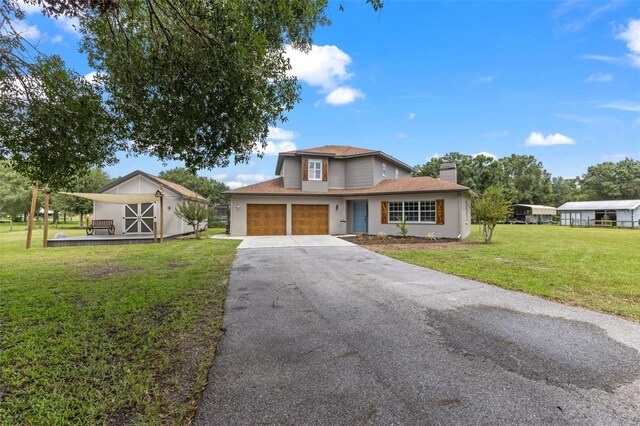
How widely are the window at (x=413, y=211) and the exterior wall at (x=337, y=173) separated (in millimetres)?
4195

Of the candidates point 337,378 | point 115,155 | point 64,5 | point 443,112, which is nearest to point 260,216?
point 115,155

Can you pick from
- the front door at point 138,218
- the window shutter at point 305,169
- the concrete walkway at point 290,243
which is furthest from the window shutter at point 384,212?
the front door at point 138,218

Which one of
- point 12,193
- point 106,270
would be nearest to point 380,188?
point 106,270

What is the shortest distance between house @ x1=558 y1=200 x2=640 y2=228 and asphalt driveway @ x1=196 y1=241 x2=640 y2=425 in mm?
39225

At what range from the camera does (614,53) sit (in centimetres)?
1158

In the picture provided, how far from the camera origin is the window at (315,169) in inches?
748

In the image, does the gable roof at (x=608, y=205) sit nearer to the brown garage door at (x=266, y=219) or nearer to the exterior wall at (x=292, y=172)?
the exterior wall at (x=292, y=172)

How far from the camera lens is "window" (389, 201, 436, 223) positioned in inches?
647

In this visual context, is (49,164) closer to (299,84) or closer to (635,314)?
(299,84)

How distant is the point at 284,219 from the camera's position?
1858 centimetres

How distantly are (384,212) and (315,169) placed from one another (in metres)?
5.21

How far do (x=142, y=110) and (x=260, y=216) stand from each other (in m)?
13.4

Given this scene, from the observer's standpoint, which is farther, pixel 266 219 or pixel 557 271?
pixel 266 219

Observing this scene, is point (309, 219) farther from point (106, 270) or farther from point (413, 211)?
point (106, 270)
